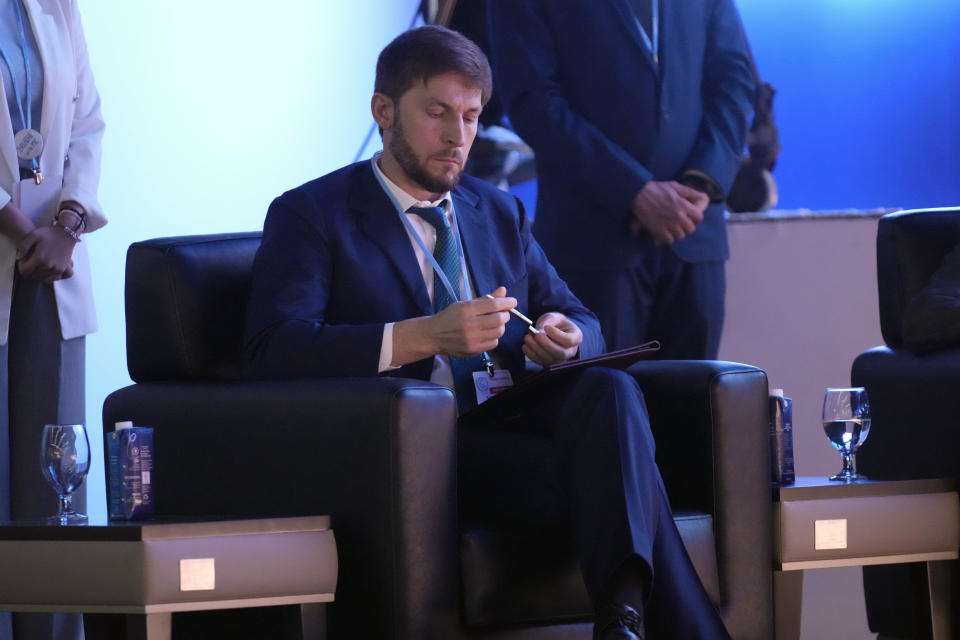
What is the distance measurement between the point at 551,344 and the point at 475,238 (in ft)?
0.97

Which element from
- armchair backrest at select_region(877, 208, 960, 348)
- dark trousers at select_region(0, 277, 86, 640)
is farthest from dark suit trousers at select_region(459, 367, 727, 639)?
dark trousers at select_region(0, 277, 86, 640)

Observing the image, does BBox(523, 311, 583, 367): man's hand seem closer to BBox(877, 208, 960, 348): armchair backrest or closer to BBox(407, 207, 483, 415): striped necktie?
BBox(407, 207, 483, 415): striped necktie

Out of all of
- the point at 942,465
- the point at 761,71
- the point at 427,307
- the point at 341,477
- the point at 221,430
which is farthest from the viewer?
the point at 761,71

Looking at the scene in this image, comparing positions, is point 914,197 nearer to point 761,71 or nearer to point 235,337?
point 761,71

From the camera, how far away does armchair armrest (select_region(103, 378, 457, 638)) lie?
207 cm

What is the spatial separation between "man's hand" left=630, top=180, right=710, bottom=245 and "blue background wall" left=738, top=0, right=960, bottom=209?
26.2 inches

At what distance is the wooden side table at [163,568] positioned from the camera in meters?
1.99

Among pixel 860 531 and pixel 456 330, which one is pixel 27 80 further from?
pixel 860 531

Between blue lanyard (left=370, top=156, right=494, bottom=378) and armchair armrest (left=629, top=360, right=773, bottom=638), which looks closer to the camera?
armchair armrest (left=629, top=360, right=773, bottom=638)

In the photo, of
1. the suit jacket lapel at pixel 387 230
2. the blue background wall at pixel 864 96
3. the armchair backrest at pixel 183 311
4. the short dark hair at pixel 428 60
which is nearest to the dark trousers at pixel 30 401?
the armchair backrest at pixel 183 311

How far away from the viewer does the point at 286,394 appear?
7.29 feet

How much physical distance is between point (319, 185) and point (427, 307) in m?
0.32

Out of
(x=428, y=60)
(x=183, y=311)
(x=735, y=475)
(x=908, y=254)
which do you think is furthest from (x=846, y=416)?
(x=183, y=311)

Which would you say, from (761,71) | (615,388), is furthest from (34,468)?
(761,71)
